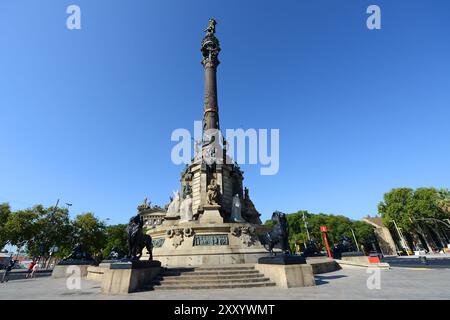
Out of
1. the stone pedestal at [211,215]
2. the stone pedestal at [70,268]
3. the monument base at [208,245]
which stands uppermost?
the stone pedestal at [211,215]

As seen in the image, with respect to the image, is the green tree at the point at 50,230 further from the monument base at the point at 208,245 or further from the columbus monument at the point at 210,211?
the monument base at the point at 208,245

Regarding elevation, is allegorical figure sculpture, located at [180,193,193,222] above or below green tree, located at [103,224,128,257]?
below

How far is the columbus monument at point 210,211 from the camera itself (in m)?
14.1

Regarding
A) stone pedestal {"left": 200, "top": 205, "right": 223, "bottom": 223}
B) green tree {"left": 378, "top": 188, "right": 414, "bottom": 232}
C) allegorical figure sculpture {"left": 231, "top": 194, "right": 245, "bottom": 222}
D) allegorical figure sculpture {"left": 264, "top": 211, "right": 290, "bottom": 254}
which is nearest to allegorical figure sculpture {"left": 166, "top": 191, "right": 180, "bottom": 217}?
stone pedestal {"left": 200, "top": 205, "right": 223, "bottom": 223}

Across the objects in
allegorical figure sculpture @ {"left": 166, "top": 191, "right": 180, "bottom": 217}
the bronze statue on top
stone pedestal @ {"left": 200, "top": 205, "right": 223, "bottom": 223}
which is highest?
the bronze statue on top

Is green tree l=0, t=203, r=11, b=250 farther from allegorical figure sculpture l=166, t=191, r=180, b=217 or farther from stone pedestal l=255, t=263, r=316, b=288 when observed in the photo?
stone pedestal l=255, t=263, r=316, b=288

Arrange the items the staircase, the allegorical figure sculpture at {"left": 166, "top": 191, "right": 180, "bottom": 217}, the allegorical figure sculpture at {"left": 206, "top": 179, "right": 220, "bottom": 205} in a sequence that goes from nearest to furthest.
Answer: the staircase, the allegorical figure sculpture at {"left": 206, "top": 179, "right": 220, "bottom": 205}, the allegorical figure sculpture at {"left": 166, "top": 191, "right": 180, "bottom": 217}

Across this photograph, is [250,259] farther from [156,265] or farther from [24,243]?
[24,243]

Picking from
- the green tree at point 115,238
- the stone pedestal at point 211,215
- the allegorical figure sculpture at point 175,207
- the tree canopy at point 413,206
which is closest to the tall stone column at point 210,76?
the allegorical figure sculpture at point 175,207

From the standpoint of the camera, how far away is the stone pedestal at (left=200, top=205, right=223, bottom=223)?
17.2 m

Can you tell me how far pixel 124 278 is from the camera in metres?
8.60

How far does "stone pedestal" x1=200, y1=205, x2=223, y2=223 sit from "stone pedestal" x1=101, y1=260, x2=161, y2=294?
26.6 feet
